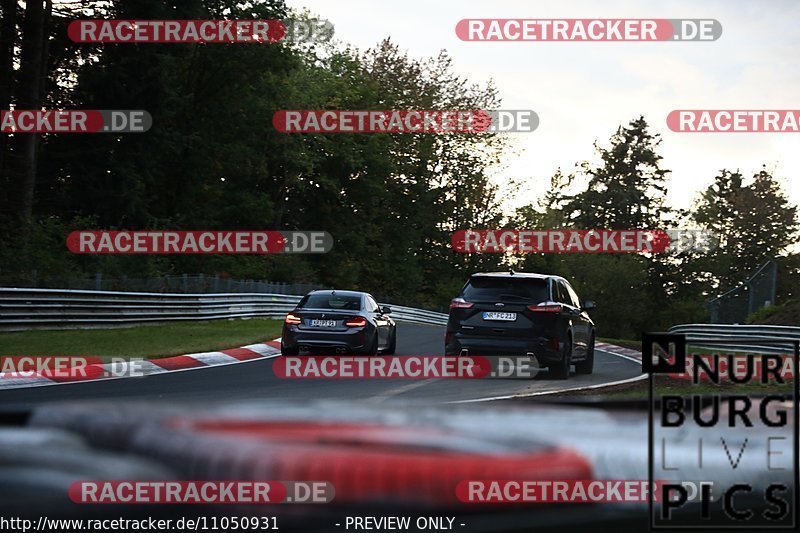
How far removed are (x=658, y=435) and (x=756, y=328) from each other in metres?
25.4

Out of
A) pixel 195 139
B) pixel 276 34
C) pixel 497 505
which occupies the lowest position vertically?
pixel 497 505

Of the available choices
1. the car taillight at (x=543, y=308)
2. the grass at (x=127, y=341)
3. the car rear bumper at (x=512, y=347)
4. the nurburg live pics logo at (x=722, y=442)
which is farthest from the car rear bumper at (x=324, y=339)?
the nurburg live pics logo at (x=722, y=442)

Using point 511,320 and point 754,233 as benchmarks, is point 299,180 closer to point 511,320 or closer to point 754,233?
point 511,320

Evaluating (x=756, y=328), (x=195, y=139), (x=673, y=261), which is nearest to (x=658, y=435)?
(x=756, y=328)

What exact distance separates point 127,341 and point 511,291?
8221 millimetres

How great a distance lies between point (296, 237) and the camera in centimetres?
7100

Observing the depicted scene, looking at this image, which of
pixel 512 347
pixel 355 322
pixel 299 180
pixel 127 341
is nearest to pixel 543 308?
pixel 512 347

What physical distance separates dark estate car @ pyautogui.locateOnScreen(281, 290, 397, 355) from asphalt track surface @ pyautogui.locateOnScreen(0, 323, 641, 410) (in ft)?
6.30

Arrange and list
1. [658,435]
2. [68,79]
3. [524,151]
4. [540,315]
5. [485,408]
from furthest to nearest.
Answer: [524,151]
[68,79]
[540,315]
[485,408]
[658,435]

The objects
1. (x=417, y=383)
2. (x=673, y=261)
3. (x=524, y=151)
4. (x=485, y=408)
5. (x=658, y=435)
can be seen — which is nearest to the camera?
(x=658, y=435)

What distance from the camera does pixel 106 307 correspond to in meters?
26.2

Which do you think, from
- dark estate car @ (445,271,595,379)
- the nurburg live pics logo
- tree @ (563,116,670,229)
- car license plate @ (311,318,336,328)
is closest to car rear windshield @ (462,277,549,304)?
dark estate car @ (445,271,595,379)

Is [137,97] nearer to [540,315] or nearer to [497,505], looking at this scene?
[540,315]

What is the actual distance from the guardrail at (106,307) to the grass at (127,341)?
33 centimetres
